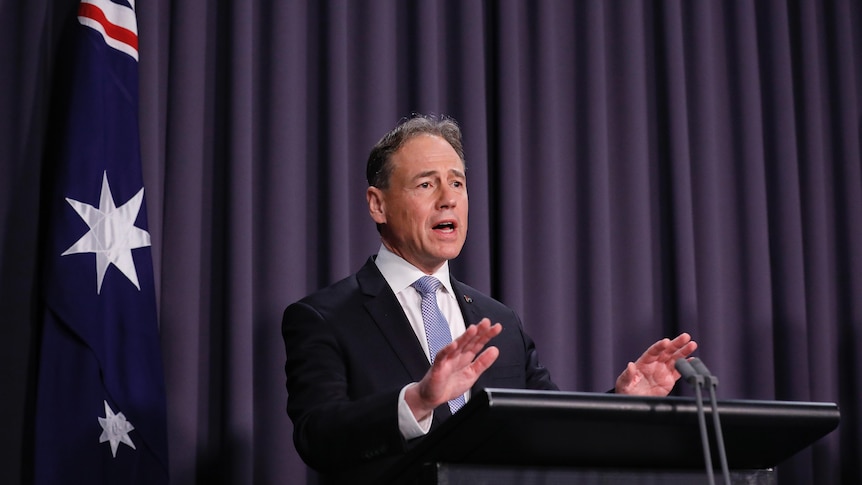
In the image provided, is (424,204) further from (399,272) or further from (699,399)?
(699,399)

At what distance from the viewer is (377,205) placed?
2.79 meters

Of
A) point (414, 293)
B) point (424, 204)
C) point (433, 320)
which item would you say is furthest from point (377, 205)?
point (433, 320)

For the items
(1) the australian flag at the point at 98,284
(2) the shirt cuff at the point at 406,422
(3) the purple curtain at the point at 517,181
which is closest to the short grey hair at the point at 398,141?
(3) the purple curtain at the point at 517,181

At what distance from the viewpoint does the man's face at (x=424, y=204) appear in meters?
2.68

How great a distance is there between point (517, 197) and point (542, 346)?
0.55 meters

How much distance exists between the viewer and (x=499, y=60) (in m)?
3.78

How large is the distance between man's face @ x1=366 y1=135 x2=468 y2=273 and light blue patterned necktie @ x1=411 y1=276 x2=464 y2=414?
0.08 m

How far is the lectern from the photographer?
144 centimetres

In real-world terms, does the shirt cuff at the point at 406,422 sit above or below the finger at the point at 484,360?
below

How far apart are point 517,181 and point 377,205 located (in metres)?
1.00

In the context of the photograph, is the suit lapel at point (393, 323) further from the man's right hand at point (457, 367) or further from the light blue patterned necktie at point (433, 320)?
the man's right hand at point (457, 367)

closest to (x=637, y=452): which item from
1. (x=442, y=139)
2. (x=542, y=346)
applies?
(x=442, y=139)

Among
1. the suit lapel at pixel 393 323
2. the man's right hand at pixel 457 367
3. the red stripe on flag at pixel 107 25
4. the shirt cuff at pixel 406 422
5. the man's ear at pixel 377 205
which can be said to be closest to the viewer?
the man's right hand at pixel 457 367

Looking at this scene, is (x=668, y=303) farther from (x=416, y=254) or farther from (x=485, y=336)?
(x=485, y=336)
